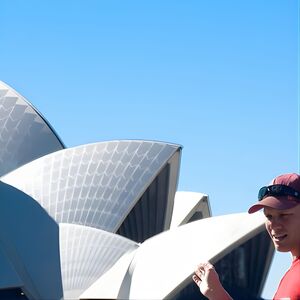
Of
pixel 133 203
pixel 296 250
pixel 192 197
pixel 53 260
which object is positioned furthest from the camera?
pixel 192 197

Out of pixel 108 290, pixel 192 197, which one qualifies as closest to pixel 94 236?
pixel 108 290

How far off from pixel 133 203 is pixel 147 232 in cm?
436

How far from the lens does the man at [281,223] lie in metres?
2.23

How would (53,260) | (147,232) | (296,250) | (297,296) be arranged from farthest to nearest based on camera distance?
(147,232) < (53,260) < (296,250) < (297,296)

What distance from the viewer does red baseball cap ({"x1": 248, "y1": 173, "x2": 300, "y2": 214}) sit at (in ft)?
7.32

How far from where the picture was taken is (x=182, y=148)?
29172 mm

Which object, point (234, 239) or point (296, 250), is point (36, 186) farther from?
point (296, 250)

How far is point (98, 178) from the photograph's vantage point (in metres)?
27.8

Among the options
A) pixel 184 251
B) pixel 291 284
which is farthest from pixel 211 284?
pixel 184 251

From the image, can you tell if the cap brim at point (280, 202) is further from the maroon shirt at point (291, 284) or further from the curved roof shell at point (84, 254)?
the curved roof shell at point (84, 254)

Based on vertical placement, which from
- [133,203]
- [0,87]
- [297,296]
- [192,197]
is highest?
[297,296]

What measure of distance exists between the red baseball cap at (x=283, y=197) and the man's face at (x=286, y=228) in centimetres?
2

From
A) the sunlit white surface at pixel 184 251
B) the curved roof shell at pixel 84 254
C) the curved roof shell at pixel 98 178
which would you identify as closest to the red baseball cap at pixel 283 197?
the sunlit white surface at pixel 184 251

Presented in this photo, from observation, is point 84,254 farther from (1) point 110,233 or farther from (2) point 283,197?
(2) point 283,197
